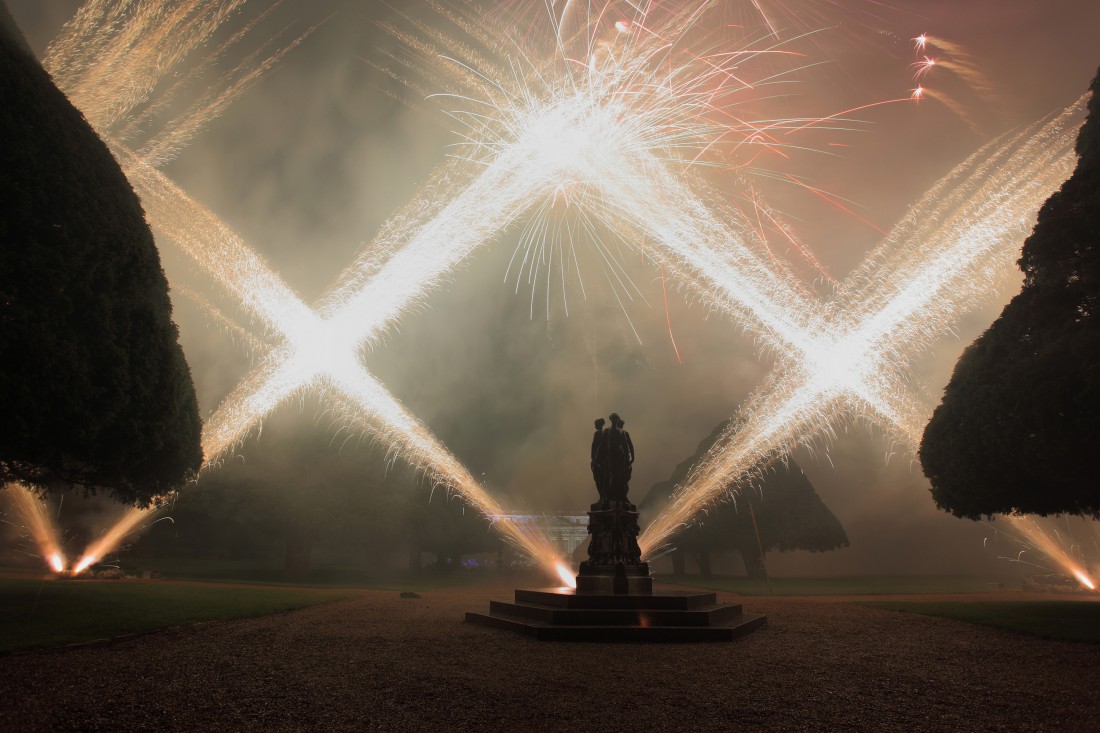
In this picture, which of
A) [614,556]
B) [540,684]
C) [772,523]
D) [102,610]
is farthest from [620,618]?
[772,523]

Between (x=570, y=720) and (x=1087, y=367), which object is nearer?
(x=570, y=720)

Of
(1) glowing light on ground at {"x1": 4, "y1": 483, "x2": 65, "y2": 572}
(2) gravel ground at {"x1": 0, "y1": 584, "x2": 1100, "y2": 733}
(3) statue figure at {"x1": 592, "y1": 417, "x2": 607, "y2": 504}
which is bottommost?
(2) gravel ground at {"x1": 0, "y1": 584, "x2": 1100, "y2": 733}

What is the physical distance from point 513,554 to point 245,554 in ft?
68.0

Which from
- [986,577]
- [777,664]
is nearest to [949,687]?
[777,664]

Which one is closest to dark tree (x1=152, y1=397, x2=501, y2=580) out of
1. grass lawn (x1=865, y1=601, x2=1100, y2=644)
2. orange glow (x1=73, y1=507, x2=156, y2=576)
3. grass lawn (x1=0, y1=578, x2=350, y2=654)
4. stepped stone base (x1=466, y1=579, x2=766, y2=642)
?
orange glow (x1=73, y1=507, x2=156, y2=576)

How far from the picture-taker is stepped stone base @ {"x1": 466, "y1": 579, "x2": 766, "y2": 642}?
10750 millimetres

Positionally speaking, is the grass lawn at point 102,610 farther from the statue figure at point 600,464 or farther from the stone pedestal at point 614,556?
the statue figure at point 600,464

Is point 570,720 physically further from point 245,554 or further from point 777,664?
point 245,554

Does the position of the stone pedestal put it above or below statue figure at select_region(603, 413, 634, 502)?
below

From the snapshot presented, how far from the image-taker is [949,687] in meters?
7.12

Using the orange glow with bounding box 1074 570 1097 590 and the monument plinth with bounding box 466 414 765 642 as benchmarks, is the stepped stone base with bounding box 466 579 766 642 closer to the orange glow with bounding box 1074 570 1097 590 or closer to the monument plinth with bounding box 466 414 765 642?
the monument plinth with bounding box 466 414 765 642

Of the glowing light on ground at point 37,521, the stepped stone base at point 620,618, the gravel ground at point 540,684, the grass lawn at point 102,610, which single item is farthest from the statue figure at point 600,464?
the glowing light on ground at point 37,521

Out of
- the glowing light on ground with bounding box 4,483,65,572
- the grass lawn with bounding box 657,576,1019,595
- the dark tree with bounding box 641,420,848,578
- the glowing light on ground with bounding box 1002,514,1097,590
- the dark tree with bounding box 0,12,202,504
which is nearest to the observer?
the dark tree with bounding box 0,12,202,504

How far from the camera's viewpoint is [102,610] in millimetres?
12680
